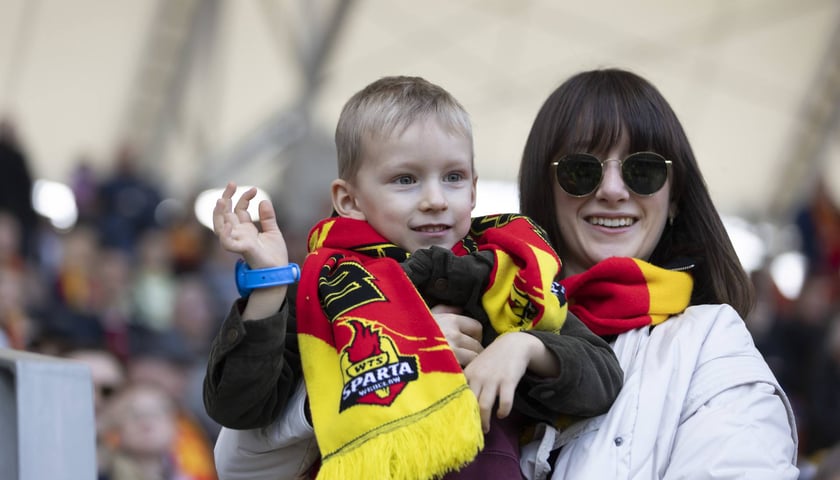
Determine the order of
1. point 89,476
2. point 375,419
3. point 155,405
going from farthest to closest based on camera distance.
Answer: point 155,405 → point 375,419 → point 89,476

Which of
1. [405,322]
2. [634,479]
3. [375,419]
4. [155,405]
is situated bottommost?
[155,405]

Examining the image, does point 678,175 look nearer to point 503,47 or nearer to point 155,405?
point 155,405

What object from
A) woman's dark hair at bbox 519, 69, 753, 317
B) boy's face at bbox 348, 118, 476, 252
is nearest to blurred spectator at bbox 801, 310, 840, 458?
woman's dark hair at bbox 519, 69, 753, 317

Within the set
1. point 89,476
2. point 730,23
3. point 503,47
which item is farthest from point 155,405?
point 730,23

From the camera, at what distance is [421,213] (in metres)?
2.51

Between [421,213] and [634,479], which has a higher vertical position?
[421,213]

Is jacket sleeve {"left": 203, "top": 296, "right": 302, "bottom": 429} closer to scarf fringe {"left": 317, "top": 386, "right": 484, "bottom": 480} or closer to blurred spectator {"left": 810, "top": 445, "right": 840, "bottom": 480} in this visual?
scarf fringe {"left": 317, "top": 386, "right": 484, "bottom": 480}

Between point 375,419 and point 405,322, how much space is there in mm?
210

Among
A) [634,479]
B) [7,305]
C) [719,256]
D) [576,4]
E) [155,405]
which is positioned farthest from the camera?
[576,4]

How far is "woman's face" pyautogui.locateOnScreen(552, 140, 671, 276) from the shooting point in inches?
112

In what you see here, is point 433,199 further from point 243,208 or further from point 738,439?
point 738,439

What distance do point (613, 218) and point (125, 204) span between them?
7802 millimetres

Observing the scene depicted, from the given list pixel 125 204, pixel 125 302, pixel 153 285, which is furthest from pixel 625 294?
pixel 125 204

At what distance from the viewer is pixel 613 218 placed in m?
2.88
